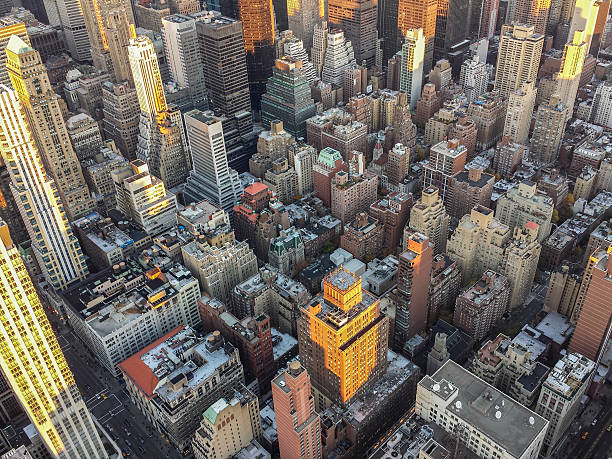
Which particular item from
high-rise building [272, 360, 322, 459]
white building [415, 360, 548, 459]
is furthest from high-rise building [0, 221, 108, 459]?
white building [415, 360, 548, 459]

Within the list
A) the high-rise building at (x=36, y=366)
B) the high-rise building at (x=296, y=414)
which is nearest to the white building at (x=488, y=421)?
the high-rise building at (x=296, y=414)

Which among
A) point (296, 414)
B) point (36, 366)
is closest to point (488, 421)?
point (296, 414)

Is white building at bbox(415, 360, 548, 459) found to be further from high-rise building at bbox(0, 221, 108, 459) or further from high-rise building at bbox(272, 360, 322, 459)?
high-rise building at bbox(0, 221, 108, 459)

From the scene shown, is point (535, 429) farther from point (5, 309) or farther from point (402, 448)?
point (5, 309)

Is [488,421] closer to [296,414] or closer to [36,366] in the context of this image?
[296,414]

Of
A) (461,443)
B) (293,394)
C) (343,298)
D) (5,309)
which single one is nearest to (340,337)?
(343,298)

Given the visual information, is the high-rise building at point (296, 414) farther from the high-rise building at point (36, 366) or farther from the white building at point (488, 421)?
the high-rise building at point (36, 366)
